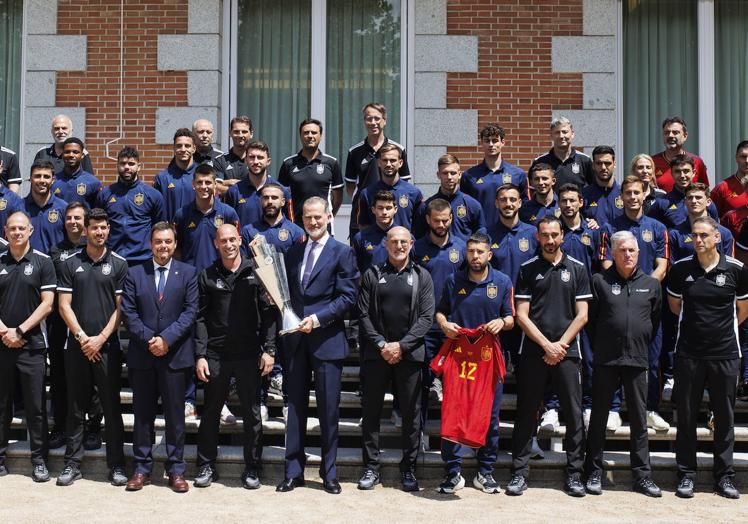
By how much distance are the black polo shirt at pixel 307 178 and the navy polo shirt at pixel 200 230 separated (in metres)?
1.08

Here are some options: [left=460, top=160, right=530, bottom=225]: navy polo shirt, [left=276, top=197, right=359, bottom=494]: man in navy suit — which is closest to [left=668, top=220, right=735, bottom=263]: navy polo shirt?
[left=460, top=160, right=530, bottom=225]: navy polo shirt

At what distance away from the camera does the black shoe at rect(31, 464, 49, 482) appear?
766cm

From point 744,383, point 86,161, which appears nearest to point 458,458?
point 744,383

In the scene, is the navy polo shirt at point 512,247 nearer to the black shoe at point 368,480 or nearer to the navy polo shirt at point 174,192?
the black shoe at point 368,480

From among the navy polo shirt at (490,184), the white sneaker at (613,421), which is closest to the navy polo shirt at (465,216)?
the navy polo shirt at (490,184)

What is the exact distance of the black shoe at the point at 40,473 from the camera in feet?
25.1

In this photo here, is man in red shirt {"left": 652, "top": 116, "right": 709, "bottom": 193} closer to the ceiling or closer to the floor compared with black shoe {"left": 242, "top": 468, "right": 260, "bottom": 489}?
closer to the ceiling

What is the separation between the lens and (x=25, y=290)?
25.6 ft

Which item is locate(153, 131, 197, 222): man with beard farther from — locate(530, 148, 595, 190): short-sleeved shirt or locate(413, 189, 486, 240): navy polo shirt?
locate(530, 148, 595, 190): short-sleeved shirt

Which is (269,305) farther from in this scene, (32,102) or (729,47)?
(729,47)

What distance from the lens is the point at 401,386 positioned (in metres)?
7.62

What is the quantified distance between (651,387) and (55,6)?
756 cm

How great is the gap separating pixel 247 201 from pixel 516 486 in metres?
3.43

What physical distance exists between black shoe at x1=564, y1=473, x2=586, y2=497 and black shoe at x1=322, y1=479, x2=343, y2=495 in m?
1.71
